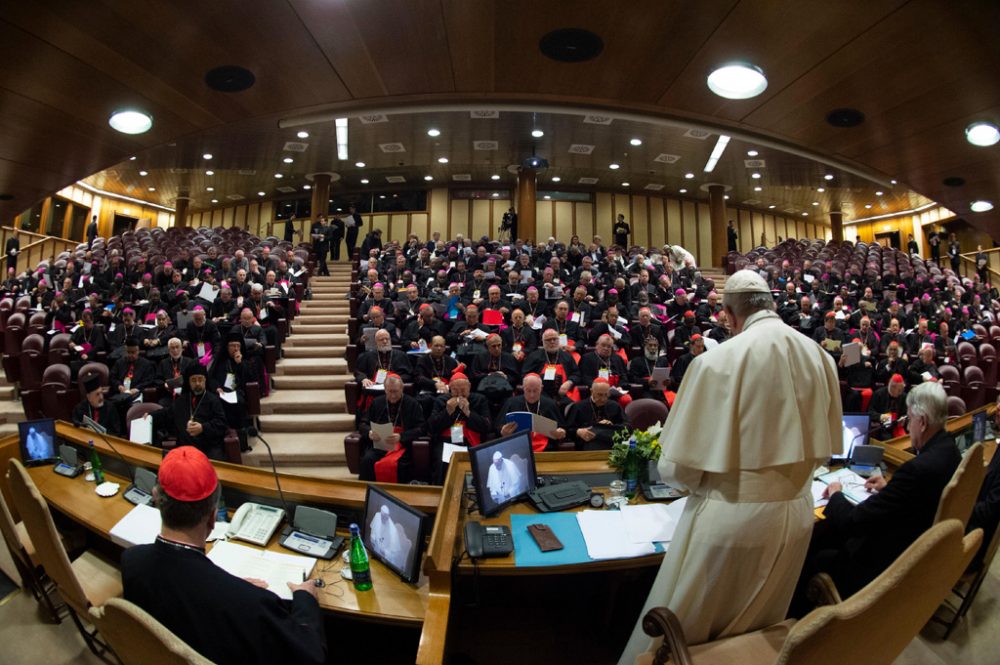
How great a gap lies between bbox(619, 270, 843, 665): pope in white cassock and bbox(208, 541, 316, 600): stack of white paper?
1527 millimetres

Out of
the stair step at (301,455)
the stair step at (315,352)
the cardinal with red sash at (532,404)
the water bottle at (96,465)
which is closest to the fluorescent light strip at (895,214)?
the cardinal with red sash at (532,404)

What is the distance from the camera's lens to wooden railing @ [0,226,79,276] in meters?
15.7

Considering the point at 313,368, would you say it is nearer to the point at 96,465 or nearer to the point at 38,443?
the point at 38,443

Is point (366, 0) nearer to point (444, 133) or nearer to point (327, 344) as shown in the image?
point (327, 344)

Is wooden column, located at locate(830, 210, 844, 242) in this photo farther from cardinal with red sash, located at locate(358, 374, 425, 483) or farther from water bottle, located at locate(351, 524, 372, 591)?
water bottle, located at locate(351, 524, 372, 591)

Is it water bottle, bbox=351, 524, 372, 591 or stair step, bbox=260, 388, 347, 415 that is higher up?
stair step, bbox=260, 388, 347, 415

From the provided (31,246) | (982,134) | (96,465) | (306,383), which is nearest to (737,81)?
(982,134)

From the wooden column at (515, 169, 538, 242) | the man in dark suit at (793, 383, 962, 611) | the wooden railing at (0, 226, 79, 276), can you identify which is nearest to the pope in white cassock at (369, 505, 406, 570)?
the man in dark suit at (793, 383, 962, 611)

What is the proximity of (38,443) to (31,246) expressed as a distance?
18084 mm

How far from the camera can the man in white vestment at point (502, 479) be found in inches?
101

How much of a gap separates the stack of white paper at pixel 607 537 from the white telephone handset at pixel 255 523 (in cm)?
151

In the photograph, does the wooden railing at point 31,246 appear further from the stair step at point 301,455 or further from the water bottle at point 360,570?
the water bottle at point 360,570

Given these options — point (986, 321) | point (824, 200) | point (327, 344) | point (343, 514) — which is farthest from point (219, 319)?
point (824, 200)

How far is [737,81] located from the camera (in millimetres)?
2174
